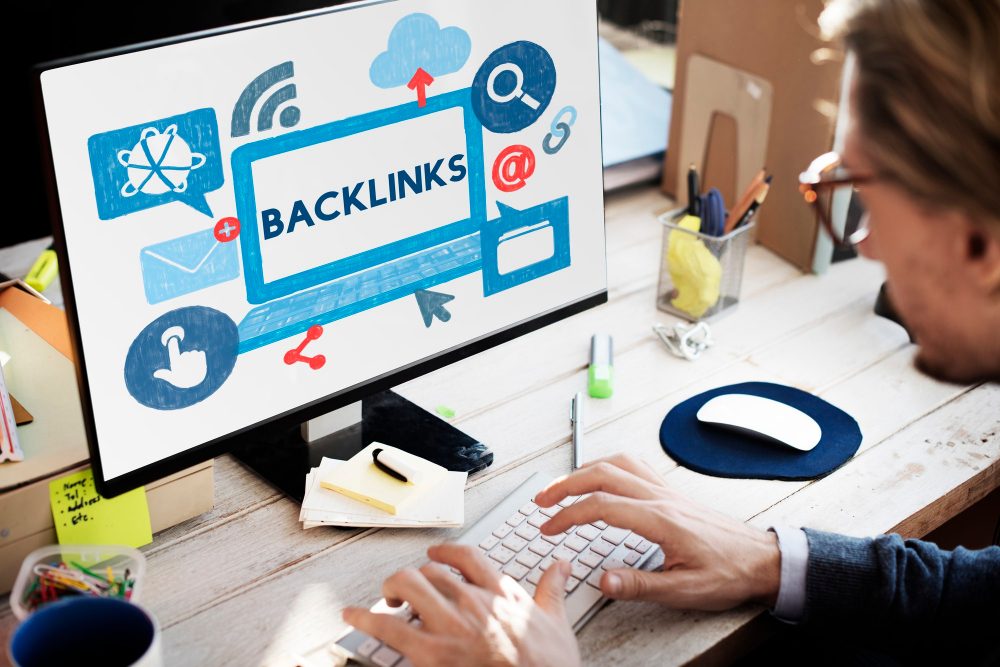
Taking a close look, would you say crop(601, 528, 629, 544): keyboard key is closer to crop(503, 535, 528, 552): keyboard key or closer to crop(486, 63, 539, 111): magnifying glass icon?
crop(503, 535, 528, 552): keyboard key

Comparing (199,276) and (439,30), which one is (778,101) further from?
(199,276)

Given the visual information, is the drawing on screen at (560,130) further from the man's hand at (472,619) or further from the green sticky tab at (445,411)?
the man's hand at (472,619)

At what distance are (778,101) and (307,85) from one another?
2.73 feet

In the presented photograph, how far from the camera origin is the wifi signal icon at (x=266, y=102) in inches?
34.0

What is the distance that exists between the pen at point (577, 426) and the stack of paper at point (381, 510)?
0.14 m

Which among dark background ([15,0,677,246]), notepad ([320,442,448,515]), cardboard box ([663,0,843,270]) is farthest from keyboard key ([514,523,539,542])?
dark background ([15,0,677,246])

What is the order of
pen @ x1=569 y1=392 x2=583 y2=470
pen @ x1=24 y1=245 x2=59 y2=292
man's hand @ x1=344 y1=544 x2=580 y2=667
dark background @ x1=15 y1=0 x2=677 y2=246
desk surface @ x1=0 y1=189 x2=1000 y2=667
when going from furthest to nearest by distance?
1. dark background @ x1=15 y1=0 x2=677 y2=246
2. pen @ x1=24 y1=245 x2=59 y2=292
3. pen @ x1=569 y1=392 x2=583 y2=470
4. desk surface @ x1=0 y1=189 x2=1000 y2=667
5. man's hand @ x1=344 y1=544 x2=580 y2=667

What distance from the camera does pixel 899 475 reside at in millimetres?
1089

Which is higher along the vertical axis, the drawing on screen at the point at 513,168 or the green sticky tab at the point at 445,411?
the drawing on screen at the point at 513,168

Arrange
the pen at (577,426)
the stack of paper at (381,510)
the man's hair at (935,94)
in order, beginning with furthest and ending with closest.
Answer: the pen at (577,426), the stack of paper at (381,510), the man's hair at (935,94)

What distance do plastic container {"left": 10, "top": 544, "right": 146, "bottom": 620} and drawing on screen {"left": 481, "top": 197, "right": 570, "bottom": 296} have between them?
450 millimetres

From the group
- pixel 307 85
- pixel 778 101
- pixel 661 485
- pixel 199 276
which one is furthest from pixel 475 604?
pixel 778 101

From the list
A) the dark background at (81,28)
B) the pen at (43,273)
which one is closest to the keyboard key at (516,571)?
the pen at (43,273)

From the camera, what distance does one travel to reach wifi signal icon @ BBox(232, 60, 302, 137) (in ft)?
2.83
